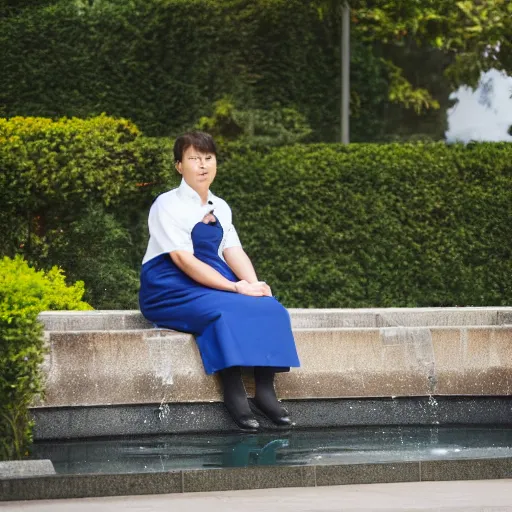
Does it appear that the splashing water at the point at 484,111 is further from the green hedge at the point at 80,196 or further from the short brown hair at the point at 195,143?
the short brown hair at the point at 195,143

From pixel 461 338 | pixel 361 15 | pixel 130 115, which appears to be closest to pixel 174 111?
pixel 130 115

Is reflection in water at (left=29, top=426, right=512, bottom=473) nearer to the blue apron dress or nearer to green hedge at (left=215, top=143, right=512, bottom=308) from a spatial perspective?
the blue apron dress

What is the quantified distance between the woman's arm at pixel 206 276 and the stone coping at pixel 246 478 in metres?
1.68

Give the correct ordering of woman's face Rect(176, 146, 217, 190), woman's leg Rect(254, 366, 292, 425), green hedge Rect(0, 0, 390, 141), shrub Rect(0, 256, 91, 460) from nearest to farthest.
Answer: shrub Rect(0, 256, 91, 460)
woman's leg Rect(254, 366, 292, 425)
woman's face Rect(176, 146, 217, 190)
green hedge Rect(0, 0, 390, 141)

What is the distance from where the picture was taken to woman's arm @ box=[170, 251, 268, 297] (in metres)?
7.43

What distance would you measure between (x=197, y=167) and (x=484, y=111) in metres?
7.66

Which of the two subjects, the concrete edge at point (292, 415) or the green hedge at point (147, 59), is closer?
the concrete edge at point (292, 415)

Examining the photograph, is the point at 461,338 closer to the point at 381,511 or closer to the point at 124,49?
the point at 381,511

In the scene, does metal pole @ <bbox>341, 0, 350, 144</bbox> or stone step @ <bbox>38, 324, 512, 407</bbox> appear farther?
metal pole @ <bbox>341, 0, 350, 144</bbox>

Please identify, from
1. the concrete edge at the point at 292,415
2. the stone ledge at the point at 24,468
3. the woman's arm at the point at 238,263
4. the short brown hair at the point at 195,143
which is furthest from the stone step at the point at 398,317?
the stone ledge at the point at 24,468

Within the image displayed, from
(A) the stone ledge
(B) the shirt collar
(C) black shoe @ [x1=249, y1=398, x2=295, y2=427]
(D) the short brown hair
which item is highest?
(D) the short brown hair

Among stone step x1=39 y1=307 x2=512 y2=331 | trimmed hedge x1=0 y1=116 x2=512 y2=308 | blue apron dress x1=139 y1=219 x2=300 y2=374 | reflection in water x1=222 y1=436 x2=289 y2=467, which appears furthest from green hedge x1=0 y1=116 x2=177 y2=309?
reflection in water x1=222 y1=436 x2=289 y2=467

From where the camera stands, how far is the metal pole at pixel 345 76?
531 inches

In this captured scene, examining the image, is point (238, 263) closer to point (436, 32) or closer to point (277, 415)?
point (277, 415)
